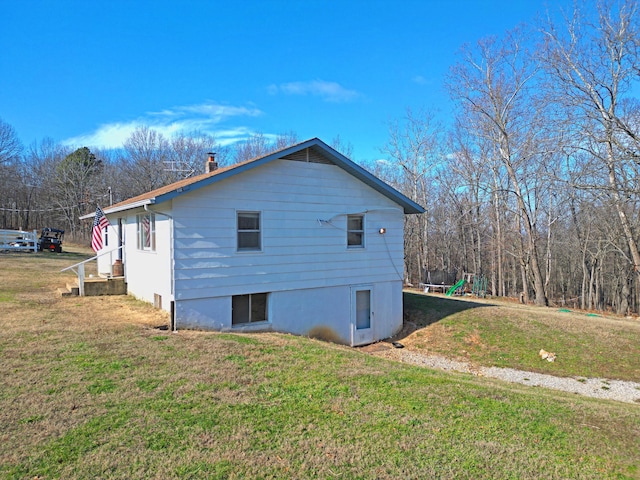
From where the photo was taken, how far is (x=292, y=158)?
10.5 metres

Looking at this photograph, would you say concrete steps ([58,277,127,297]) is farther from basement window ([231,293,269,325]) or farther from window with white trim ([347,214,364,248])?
window with white trim ([347,214,364,248])

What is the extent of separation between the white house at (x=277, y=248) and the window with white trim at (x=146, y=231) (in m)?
0.03

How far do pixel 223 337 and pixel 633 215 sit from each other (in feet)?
80.4

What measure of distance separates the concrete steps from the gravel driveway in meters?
8.13

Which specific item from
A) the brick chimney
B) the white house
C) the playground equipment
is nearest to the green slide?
the playground equipment

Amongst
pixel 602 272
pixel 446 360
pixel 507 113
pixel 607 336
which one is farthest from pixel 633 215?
pixel 446 360

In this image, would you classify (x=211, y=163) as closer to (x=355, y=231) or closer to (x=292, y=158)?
(x=292, y=158)

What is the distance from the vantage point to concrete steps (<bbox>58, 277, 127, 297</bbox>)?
1156 cm

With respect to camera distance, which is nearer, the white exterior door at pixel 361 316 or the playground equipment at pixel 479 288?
the white exterior door at pixel 361 316

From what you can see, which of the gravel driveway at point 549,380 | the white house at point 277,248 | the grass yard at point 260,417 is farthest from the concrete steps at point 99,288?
the gravel driveway at point 549,380

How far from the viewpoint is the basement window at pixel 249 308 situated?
383 inches

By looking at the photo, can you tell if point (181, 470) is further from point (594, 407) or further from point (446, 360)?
point (446, 360)

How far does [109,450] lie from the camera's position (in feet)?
12.1

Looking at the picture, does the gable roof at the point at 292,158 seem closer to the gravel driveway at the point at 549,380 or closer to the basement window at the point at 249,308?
the basement window at the point at 249,308
